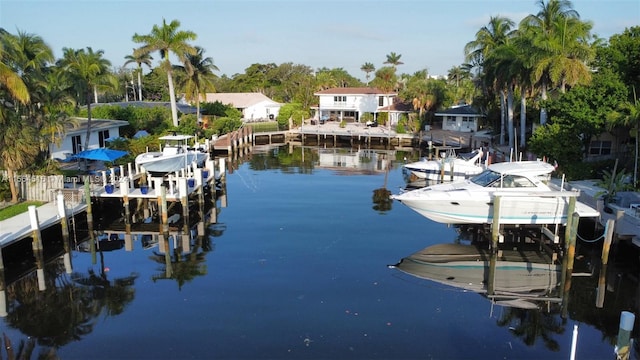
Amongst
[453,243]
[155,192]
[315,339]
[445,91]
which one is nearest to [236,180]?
[155,192]

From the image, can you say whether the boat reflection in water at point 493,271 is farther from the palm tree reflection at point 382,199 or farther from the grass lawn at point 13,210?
the grass lawn at point 13,210

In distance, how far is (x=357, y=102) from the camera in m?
70.3

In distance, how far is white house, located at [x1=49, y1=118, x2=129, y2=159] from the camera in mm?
33156

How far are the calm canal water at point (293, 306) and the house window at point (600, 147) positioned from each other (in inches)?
527

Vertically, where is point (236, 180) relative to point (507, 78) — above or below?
below

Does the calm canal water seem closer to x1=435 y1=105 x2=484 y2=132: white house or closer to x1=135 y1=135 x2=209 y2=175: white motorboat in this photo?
x1=135 y1=135 x2=209 y2=175: white motorboat

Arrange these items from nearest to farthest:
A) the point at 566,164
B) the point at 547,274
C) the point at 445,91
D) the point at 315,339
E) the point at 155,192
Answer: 1. the point at 315,339
2. the point at 547,274
3. the point at 155,192
4. the point at 566,164
5. the point at 445,91

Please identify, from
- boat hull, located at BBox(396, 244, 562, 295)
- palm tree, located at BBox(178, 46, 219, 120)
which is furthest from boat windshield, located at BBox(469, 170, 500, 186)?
palm tree, located at BBox(178, 46, 219, 120)

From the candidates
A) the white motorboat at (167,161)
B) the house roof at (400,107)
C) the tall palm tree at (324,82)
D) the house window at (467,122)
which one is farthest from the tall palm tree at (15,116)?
the tall palm tree at (324,82)

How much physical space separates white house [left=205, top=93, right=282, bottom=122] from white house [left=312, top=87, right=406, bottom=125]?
21.9 ft

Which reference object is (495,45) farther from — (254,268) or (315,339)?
(315,339)

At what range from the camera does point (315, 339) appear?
13.3m

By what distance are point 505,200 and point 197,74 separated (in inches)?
1611

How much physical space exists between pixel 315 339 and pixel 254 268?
5785 mm
